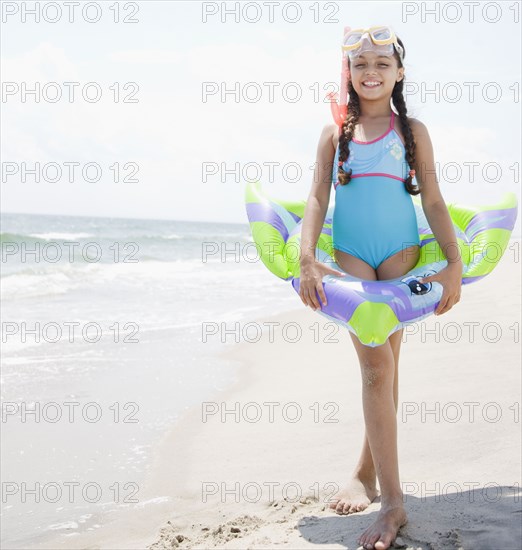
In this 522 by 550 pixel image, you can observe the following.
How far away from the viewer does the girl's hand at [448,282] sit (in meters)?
2.71

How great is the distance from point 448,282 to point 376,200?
1.48 ft

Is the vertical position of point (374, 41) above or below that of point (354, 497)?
above

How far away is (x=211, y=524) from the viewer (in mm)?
3168

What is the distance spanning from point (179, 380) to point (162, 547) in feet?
8.67

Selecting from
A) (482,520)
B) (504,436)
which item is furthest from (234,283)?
(482,520)

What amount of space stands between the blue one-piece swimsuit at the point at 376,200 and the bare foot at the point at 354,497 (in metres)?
1.02

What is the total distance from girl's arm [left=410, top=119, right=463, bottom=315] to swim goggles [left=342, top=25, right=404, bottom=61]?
32cm

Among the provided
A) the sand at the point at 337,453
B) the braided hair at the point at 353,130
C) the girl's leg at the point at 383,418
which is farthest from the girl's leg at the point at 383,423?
the braided hair at the point at 353,130

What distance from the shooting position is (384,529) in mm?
2564

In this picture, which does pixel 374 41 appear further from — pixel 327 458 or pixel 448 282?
pixel 327 458

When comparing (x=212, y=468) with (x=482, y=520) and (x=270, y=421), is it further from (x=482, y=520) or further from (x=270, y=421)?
(x=482, y=520)

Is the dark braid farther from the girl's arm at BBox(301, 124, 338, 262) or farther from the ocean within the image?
the ocean

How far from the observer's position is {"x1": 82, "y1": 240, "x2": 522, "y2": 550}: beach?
281cm

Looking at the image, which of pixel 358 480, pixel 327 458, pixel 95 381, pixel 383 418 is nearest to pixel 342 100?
pixel 383 418
